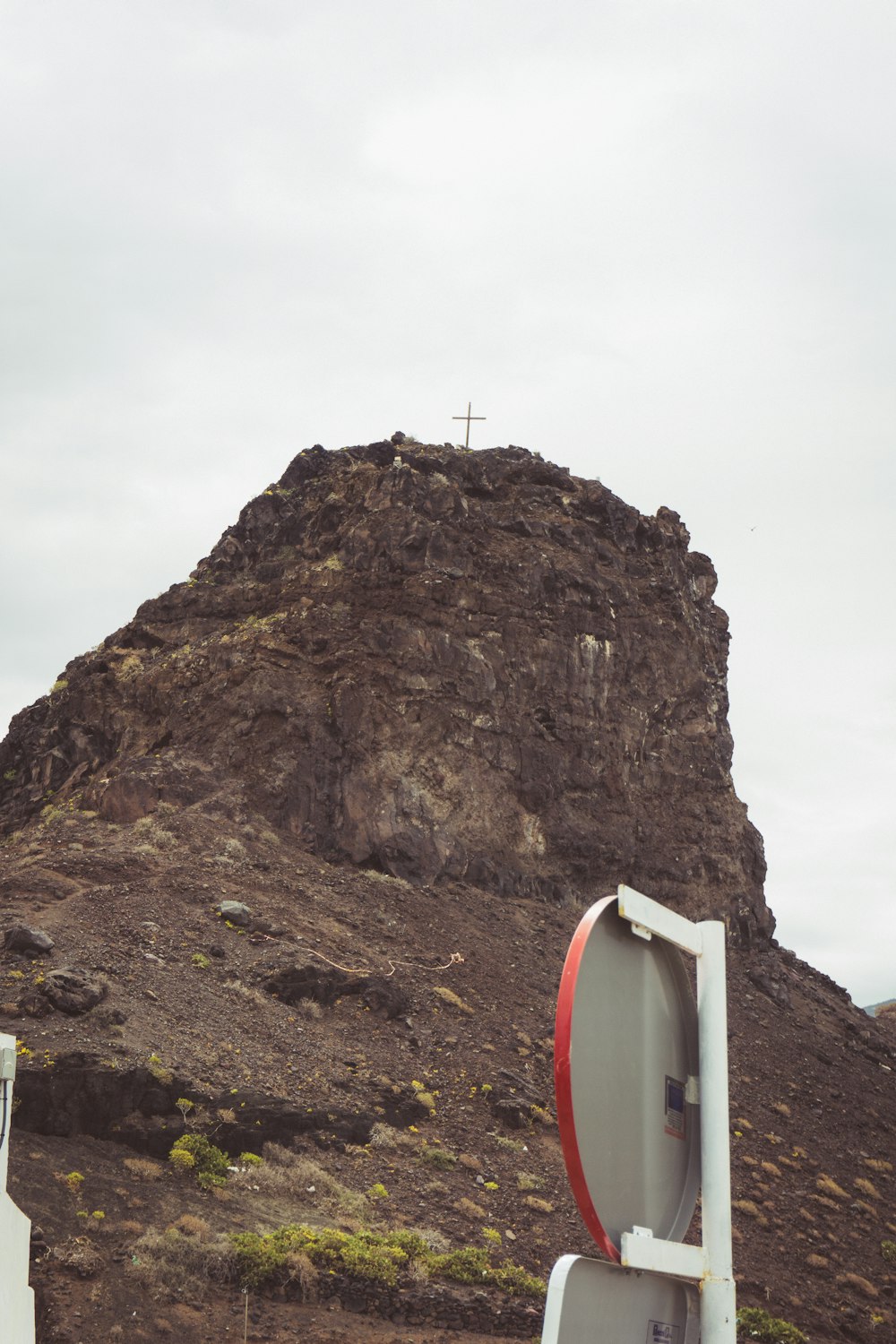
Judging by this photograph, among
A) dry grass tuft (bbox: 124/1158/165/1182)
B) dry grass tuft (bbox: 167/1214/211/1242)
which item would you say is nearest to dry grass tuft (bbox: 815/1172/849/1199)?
dry grass tuft (bbox: 124/1158/165/1182)

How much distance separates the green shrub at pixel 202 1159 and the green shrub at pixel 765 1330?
933cm

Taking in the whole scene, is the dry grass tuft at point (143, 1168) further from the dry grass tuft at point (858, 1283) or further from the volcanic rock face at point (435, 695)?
the volcanic rock face at point (435, 695)

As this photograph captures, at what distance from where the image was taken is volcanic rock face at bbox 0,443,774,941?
41.7 meters

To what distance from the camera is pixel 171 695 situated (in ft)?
145

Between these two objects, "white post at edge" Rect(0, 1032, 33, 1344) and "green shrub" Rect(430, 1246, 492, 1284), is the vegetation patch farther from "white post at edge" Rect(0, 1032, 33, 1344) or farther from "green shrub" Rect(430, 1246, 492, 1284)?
"white post at edge" Rect(0, 1032, 33, 1344)

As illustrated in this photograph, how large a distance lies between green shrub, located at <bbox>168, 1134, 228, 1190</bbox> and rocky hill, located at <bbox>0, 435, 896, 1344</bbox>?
1.29 feet

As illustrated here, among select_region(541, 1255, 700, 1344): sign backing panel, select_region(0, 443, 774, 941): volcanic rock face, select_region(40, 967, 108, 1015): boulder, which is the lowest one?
select_region(541, 1255, 700, 1344): sign backing panel

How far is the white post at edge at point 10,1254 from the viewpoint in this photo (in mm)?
10406

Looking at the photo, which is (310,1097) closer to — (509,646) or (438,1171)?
(438,1171)

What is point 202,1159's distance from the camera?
2408 cm

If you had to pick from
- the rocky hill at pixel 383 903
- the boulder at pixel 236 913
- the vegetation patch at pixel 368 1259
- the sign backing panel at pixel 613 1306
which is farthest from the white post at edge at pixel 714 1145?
the boulder at pixel 236 913

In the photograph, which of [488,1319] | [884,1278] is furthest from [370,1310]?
[884,1278]

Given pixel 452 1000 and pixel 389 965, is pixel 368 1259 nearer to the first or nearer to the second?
pixel 452 1000

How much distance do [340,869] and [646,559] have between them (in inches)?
765
